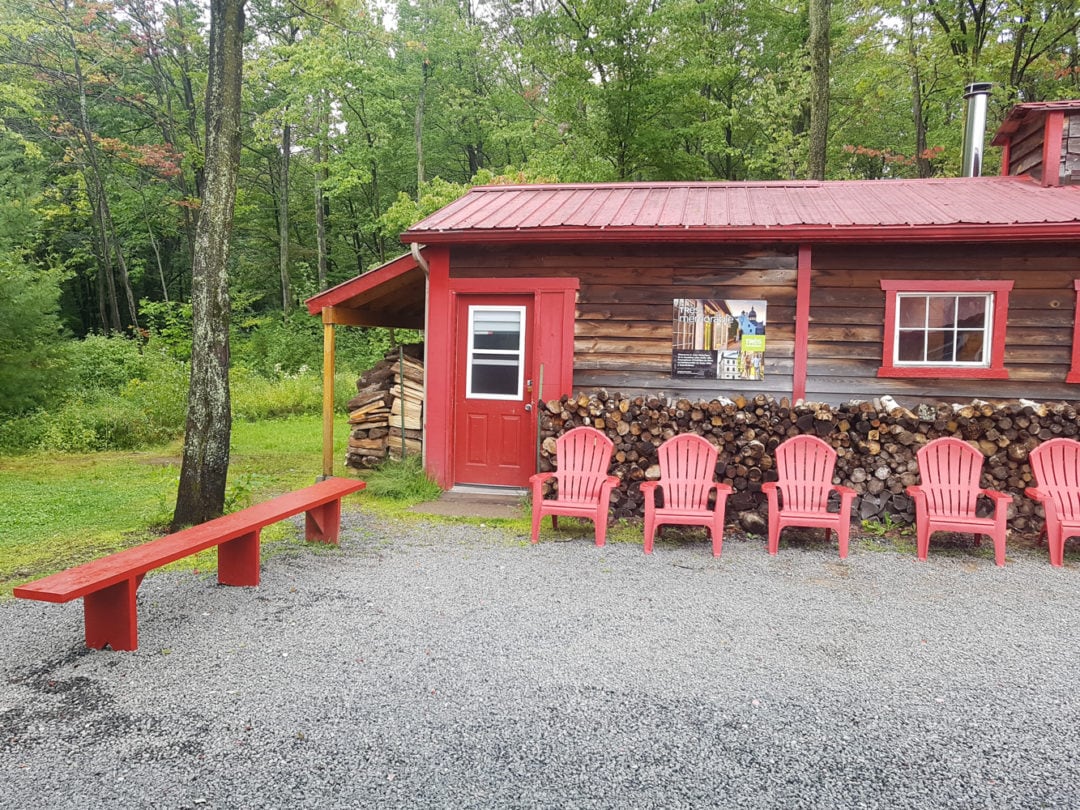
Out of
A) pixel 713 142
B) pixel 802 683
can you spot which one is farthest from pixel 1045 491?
pixel 713 142

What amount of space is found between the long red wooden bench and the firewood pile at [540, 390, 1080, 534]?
8.98 ft

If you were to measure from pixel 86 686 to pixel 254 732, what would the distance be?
978 millimetres

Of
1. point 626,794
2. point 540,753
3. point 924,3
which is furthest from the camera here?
point 924,3

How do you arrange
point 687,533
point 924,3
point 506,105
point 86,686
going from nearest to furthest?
point 86,686 → point 687,533 → point 924,3 → point 506,105

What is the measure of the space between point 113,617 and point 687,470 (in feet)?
13.7

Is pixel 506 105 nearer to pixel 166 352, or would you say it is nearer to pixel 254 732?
A: pixel 166 352

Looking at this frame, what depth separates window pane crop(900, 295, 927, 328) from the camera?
21.7 feet

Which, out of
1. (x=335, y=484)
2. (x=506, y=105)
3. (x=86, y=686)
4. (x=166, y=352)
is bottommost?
(x=86, y=686)

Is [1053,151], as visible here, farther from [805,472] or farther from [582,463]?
[582,463]

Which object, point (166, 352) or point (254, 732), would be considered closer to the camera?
point (254, 732)

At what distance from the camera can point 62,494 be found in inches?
280

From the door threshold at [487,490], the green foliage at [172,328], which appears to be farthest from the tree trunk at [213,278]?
the green foliage at [172,328]

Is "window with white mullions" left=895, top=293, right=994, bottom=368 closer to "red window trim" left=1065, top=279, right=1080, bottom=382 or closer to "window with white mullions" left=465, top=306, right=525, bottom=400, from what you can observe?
"red window trim" left=1065, top=279, right=1080, bottom=382

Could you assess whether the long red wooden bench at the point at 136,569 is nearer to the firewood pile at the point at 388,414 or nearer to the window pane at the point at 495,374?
the window pane at the point at 495,374
